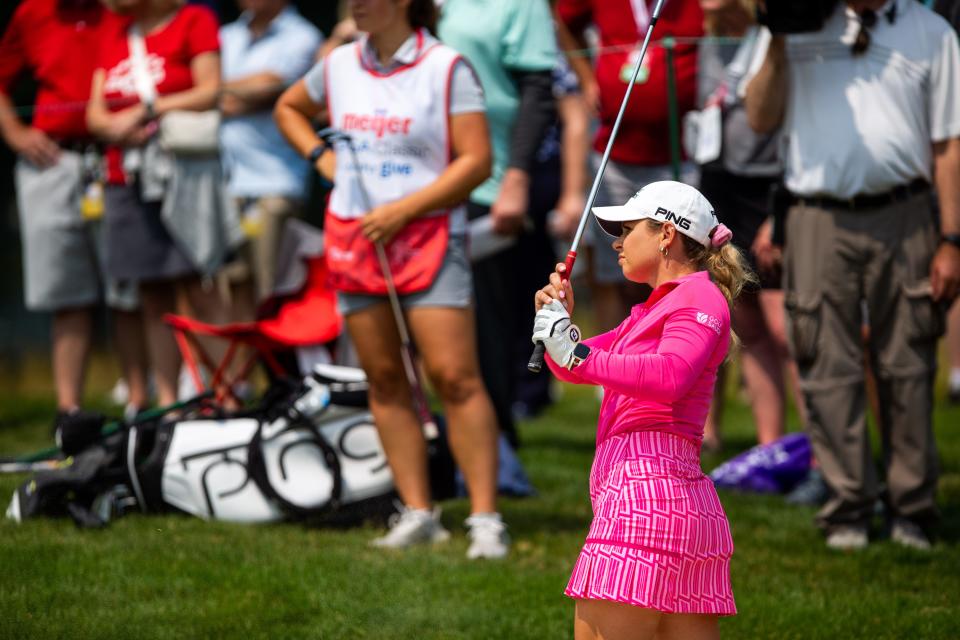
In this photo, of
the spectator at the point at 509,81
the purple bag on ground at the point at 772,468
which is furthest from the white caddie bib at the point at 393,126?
the purple bag on ground at the point at 772,468

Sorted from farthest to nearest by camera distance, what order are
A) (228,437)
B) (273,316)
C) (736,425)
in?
(736,425)
(273,316)
(228,437)

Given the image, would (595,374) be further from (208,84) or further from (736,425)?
(736,425)

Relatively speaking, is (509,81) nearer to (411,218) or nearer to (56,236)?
(411,218)

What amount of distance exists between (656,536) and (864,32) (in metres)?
2.43

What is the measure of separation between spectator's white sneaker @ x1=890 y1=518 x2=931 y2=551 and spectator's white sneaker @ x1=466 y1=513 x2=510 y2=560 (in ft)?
4.68

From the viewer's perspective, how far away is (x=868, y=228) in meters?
5.01

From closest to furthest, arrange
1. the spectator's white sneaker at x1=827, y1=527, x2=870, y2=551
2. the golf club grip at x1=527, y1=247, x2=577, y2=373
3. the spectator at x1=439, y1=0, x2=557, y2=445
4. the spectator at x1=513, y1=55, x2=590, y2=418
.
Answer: the golf club grip at x1=527, y1=247, x2=577, y2=373, the spectator's white sneaker at x1=827, y1=527, x2=870, y2=551, the spectator at x1=439, y1=0, x2=557, y2=445, the spectator at x1=513, y1=55, x2=590, y2=418

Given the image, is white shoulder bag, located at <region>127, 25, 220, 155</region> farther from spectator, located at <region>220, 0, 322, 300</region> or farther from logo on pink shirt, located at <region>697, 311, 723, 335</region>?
logo on pink shirt, located at <region>697, 311, 723, 335</region>

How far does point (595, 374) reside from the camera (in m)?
3.10

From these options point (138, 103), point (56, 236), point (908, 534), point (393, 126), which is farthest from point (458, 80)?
point (56, 236)

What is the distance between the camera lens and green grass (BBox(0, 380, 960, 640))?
4.19 m

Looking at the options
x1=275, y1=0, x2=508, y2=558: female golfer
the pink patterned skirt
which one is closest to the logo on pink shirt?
the pink patterned skirt

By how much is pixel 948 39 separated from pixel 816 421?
140cm

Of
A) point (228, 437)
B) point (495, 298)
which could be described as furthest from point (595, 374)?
point (495, 298)
